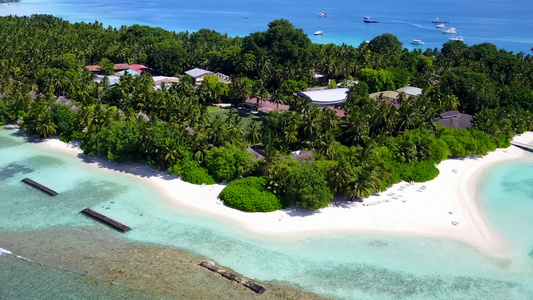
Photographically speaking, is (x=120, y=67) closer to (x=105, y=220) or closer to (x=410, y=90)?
(x=410, y=90)

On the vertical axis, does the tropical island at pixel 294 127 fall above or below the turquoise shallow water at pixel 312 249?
above

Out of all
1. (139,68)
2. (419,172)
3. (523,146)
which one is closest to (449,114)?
(523,146)

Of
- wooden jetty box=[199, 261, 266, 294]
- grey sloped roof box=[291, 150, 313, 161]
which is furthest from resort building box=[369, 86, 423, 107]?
wooden jetty box=[199, 261, 266, 294]

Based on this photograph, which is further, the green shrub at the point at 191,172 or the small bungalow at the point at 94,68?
the small bungalow at the point at 94,68

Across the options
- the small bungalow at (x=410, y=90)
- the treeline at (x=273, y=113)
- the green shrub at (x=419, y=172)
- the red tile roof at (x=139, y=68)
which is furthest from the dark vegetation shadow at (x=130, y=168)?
the small bungalow at (x=410, y=90)

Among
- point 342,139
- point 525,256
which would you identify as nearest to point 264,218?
point 342,139

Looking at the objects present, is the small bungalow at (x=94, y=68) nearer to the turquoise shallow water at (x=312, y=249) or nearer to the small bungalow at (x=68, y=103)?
the small bungalow at (x=68, y=103)
